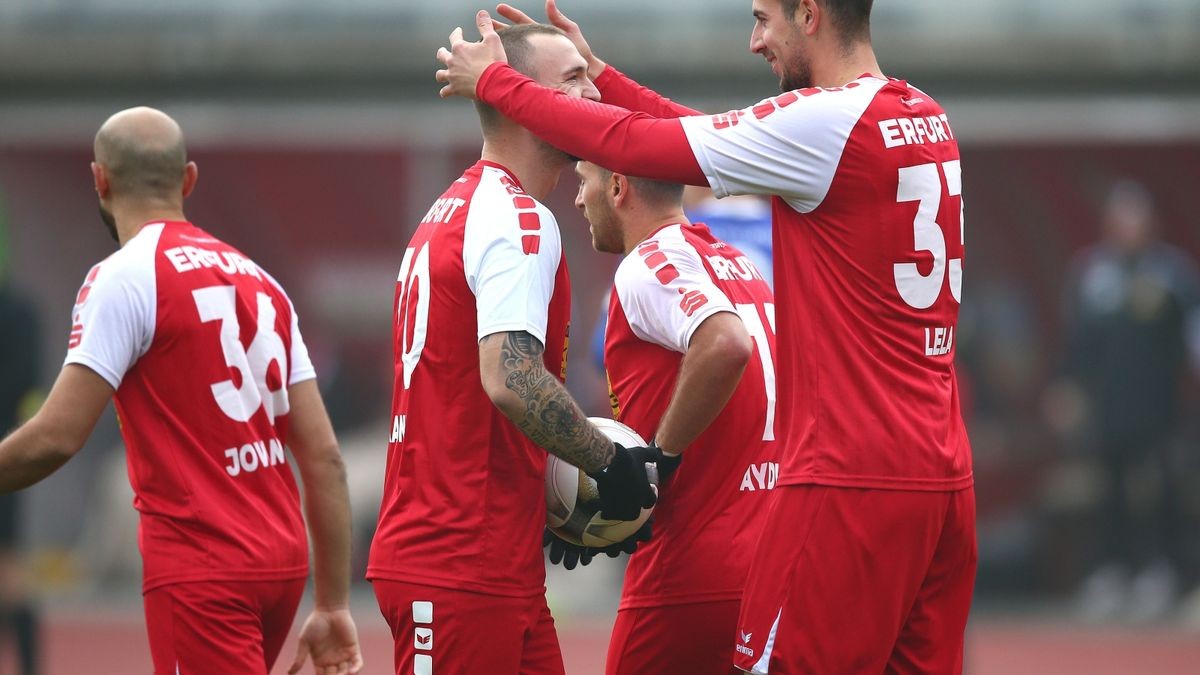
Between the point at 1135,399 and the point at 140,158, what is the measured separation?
8.75m

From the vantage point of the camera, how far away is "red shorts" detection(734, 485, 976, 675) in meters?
4.17

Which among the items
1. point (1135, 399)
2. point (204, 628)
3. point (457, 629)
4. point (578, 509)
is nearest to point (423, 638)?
point (457, 629)

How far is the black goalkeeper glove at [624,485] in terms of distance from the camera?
14.2 feet

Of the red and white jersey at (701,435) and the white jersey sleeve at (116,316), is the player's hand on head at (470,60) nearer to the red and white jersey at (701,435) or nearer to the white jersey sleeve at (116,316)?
the red and white jersey at (701,435)

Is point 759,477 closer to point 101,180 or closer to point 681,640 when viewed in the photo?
point 681,640

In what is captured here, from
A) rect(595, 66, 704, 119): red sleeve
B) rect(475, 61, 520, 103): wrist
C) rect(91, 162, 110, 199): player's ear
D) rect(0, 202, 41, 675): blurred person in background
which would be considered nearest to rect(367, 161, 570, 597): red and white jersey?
rect(475, 61, 520, 103): wrist

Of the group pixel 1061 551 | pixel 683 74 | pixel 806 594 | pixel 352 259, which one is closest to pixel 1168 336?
pixel 1061 551

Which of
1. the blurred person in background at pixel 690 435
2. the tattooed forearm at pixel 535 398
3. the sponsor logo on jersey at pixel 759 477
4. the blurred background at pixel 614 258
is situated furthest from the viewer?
the blurred background at pixel 614 258

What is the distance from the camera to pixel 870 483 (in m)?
4.19

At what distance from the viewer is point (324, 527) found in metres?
5.10

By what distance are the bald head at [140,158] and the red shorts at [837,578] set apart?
2187 mm

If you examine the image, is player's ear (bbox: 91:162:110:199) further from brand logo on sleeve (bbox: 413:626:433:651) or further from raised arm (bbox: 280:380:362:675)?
brand logo on sleeve (bbox: 413:626:433:651)

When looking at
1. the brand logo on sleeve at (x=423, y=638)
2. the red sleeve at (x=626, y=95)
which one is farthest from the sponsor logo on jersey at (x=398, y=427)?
the red sleeve at (x=626, y=95)

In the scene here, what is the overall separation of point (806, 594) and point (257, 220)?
10.7 m
